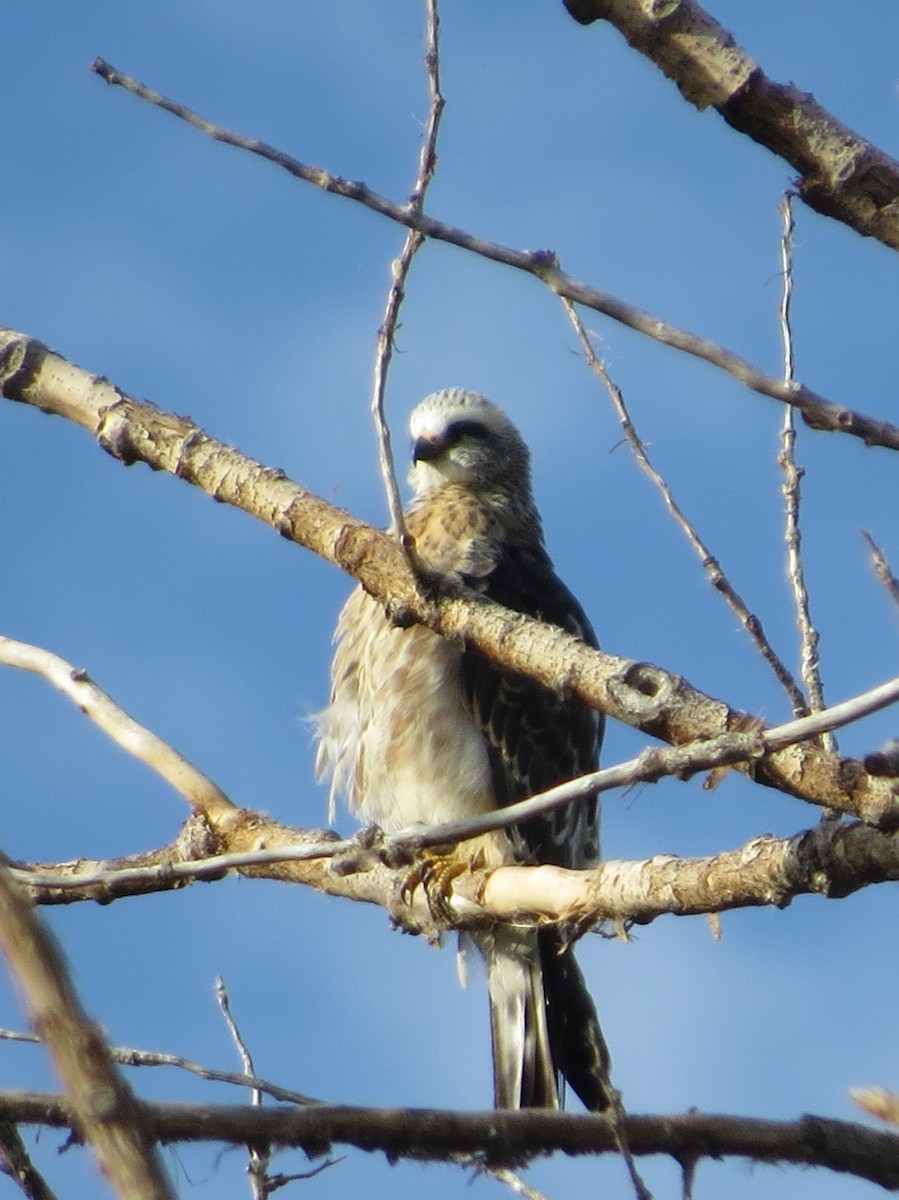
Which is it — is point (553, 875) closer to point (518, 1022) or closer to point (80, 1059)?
point (518, 1022)

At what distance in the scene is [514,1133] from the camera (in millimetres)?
2176

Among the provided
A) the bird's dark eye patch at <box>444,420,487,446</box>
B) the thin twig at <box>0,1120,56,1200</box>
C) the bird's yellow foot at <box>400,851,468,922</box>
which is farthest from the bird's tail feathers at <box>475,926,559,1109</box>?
the thin twig at <box>0,1120,56,1200</box>

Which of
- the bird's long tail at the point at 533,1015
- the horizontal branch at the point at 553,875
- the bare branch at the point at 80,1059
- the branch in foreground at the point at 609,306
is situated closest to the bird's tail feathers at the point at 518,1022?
the bird's long tail at the point at 533,1015

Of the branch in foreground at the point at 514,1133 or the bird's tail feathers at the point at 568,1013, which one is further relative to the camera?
the bird's tail feathers at the point at 568,1013

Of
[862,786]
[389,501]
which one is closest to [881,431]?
[862,786]

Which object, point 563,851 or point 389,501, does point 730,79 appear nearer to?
point 389,501

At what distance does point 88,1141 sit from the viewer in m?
0.98

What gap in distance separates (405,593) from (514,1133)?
1.26 m

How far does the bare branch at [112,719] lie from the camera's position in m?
3.90

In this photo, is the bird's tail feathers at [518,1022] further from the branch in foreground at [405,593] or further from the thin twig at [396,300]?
the thin twig at [396,300]

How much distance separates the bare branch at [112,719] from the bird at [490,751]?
1110mm

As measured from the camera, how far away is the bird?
535 centimetres

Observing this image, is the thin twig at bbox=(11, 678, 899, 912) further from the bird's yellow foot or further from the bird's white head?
A: the bird's white head

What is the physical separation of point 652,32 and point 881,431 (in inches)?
21.8
